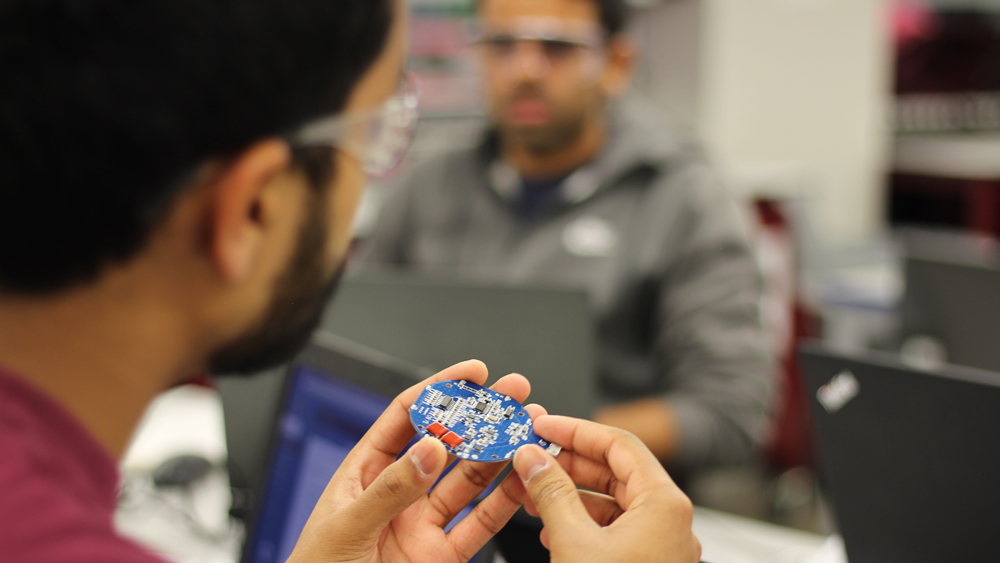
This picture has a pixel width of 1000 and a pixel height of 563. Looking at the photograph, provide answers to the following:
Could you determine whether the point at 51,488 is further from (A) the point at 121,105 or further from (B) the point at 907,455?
(B) the point at 907,455

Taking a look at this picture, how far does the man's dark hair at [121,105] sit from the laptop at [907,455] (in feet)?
1.60

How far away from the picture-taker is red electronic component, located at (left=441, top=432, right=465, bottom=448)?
43 centimetres

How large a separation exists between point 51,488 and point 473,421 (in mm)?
222

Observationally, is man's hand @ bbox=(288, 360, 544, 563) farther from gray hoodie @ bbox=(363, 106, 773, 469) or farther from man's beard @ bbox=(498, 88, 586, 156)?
man's beard @ bbox=(498, 88, 586, 156)

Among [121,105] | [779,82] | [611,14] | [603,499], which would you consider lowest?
[779,82]

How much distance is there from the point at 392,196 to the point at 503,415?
137 centimetres

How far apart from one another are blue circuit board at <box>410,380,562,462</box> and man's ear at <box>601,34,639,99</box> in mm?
1226

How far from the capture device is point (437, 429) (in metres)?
0.44

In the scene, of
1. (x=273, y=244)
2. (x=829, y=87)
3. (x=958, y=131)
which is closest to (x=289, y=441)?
(x=273, y=244)

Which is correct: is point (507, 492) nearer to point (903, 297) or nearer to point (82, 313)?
point (82, 313)

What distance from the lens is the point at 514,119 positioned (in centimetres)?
154

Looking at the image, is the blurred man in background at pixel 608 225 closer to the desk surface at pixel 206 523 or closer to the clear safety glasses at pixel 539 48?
the clear safety glasses at pixel 539 48

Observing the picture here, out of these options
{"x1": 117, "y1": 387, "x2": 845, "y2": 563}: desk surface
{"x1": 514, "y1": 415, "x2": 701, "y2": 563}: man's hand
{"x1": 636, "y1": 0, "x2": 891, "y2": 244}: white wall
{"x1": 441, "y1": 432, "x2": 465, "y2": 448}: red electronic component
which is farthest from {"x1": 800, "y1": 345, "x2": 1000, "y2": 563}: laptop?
{"x1": 636, "y1": 0, "x2": 891, "y2": 244}: white wall

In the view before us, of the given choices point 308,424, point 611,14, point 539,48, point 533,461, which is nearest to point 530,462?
point 533,461
